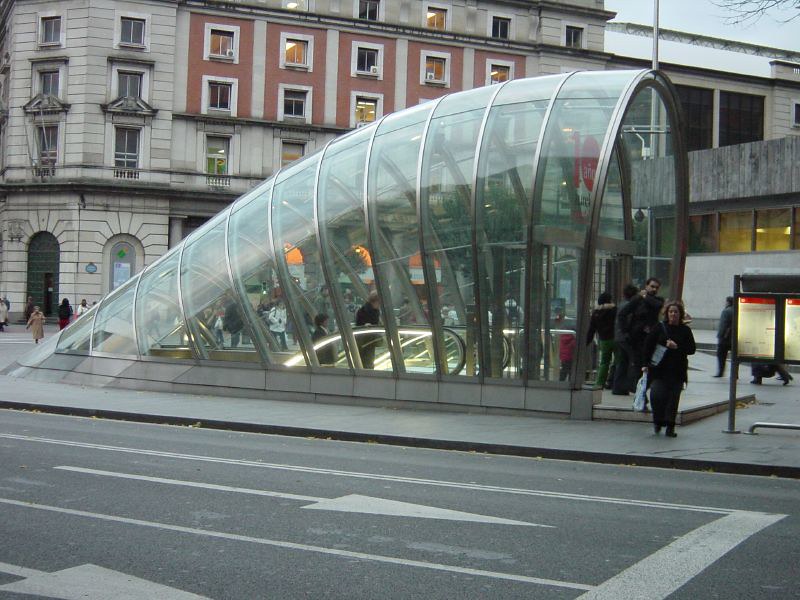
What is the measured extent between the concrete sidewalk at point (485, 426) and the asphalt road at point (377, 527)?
466 mm

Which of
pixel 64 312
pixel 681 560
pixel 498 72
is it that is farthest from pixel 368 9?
pixel 681 560

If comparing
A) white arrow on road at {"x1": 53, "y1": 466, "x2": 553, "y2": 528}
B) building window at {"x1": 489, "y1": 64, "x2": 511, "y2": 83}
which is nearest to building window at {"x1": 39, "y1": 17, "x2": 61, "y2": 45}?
building window at {"x1": 489, "y1": 64, "x2": 511, "y2": 83}

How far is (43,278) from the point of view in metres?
49.8

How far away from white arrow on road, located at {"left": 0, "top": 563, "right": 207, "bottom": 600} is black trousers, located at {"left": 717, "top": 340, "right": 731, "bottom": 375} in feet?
54.6

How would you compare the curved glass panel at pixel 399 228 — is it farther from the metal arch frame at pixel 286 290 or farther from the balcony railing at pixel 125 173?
the balcony railing at pixel 125 173

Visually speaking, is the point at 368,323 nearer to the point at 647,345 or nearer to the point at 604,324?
the point at 604,324

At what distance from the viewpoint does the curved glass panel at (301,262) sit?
667 inches

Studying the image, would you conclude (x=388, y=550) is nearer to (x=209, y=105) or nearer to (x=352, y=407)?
(x=352, y=407)

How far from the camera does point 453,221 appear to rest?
1550 cm

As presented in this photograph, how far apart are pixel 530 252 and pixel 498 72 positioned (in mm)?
44197

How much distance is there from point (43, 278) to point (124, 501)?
1744 inches

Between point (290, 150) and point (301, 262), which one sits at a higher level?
point (290, 150)

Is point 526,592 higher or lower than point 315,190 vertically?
lower

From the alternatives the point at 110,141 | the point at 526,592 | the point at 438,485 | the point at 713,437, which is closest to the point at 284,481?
the point at 438,485
